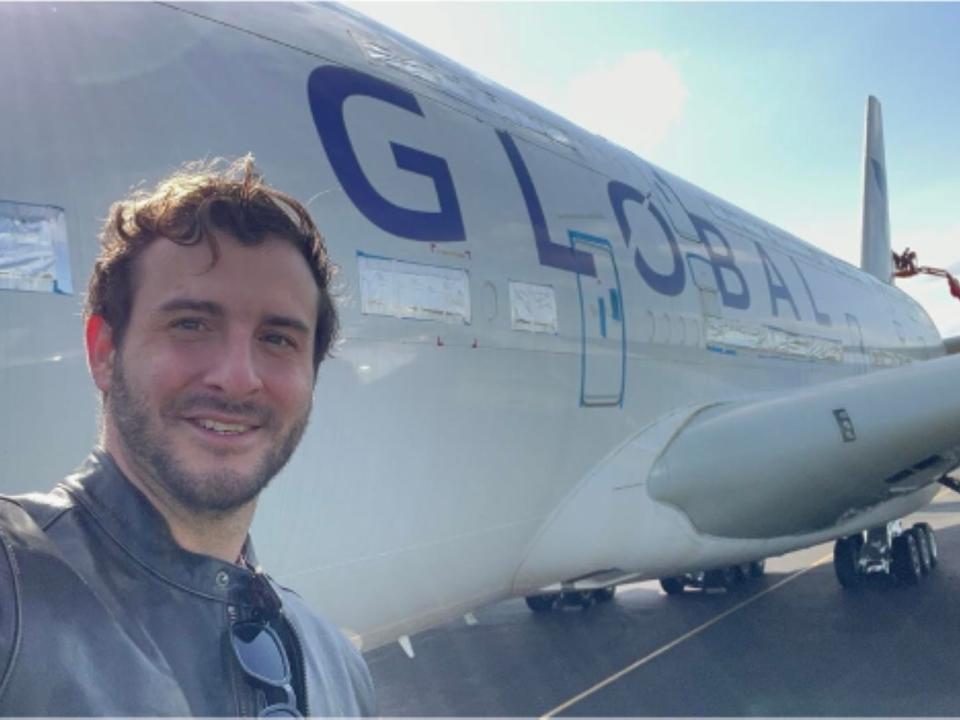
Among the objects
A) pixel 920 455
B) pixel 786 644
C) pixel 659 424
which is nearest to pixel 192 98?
pixel 659 424

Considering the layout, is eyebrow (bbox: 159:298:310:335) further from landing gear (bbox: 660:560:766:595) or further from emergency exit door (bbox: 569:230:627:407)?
landing gear (bbox: 660:560:766:595)

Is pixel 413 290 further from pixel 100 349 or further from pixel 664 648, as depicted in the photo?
pixel 664 648

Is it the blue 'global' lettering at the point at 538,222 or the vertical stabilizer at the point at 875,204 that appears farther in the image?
the vertical stabilizer at the point at 875,204

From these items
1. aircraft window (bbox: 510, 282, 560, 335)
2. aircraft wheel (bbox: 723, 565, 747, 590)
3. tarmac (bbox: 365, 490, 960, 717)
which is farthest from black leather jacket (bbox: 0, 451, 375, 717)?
aircraft wheel (bbox: 723, 565, 747, 590)

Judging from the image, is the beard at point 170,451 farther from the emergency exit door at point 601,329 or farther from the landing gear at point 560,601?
the landing gear at point 560,601

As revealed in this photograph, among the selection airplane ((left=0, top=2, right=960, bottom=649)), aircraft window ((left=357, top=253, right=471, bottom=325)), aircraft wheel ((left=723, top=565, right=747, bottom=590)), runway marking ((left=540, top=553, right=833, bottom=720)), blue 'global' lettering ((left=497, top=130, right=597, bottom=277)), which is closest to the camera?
airplane ((left=0, top=2, right=960, bottom=649))

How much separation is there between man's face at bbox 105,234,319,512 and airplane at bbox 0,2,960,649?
130cm

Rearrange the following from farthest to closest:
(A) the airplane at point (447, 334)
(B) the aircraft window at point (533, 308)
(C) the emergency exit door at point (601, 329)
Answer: (C) the emergency exit door at point (601, 329), (B) the aircraft window at point (533, 308), (A) the airplane at point (447, 334)

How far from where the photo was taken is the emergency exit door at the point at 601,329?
4.92 metres

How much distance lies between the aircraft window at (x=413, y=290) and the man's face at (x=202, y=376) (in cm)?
215

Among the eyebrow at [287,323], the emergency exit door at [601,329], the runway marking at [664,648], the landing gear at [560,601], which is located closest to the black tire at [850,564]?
the runway marking at [664,648]

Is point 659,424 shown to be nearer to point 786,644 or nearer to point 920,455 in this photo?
point 920,455

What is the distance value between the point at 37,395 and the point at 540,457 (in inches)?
102

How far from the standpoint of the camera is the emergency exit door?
4.92 metres
